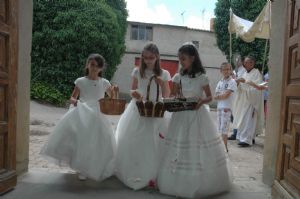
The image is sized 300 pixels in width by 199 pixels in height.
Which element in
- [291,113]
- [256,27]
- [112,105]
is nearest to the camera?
[291,113]

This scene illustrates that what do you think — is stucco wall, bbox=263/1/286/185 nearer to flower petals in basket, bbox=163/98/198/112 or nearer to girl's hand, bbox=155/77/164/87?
flower petals in basket, bbox=163/98/198/112

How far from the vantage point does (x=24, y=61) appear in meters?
5.00

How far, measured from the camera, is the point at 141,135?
4746mm

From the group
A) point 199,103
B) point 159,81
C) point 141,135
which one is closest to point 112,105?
point 141,135

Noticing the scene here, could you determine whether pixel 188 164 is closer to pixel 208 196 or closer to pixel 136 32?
pixel 208 196

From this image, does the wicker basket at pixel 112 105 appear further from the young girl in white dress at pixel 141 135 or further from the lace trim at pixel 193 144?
the lace trim at pixel 193 144

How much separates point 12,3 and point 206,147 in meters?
2.80

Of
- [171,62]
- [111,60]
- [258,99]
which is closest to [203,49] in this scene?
[171,62]

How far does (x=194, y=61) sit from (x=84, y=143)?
1.70m

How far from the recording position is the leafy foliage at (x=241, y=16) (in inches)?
853

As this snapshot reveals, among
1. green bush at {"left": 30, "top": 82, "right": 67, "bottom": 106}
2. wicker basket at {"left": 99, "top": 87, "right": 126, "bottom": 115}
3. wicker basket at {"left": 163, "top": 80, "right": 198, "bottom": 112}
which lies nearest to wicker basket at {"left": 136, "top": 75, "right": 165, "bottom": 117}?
wicker basket at {"left": 163, "top": 80, "right": 198, "bottom": 112}

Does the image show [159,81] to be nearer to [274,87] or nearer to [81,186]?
[274,87]

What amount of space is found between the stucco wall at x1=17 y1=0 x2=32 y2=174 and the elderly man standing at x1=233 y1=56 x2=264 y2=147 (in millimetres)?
5153

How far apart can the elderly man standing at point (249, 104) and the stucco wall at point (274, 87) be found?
364 centimetres
